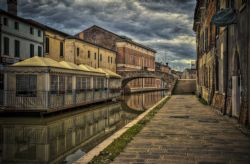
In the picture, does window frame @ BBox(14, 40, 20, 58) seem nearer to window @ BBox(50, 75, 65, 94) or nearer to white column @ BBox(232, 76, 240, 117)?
window @ BBox(50, 75, 65, 94)

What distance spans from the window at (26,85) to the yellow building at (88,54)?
48.3 feet

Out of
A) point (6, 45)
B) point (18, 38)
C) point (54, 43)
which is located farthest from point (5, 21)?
point (54, 43)

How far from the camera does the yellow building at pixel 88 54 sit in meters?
32.3

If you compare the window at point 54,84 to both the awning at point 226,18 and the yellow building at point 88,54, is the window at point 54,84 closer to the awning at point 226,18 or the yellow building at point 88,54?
the awning at point 226,18

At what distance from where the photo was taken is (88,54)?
36.7 m

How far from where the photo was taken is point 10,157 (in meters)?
7.66

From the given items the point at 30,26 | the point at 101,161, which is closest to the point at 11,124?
the point at 101,161

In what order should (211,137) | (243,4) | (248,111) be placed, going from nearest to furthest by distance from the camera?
1. (211,137)
2. (248,111)
3. (243,4)

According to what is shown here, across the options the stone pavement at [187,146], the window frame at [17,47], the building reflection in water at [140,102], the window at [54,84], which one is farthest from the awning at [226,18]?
the window frame at [17,47]

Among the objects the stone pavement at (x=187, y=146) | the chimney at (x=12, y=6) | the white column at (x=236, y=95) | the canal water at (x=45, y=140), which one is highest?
the chimney at (x=12, y=6)

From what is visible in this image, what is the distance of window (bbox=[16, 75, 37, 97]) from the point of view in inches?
683

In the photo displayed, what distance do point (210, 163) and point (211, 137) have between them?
283 cm

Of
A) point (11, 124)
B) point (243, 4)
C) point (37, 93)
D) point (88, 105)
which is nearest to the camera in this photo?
point (243, 4)

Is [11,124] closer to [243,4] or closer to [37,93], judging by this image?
[37,93]
